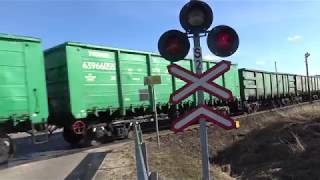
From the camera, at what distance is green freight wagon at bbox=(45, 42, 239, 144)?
16.3 meters

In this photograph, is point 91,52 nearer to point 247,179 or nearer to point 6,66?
point 6,66

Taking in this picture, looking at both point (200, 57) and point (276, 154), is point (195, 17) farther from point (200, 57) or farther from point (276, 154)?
point (276, 154)

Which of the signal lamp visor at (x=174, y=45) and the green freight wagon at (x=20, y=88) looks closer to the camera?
the signal lamp visor at (x=174, y=45)

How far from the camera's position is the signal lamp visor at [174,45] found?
6090 millimetres

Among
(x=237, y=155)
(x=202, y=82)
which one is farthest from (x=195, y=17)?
(x=237, y=155)

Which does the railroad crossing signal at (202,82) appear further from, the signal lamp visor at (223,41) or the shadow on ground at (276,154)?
the shadow on ground at (276,154)

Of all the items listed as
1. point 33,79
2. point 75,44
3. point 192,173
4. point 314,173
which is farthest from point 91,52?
point 314,173

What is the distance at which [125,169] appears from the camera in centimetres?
1111

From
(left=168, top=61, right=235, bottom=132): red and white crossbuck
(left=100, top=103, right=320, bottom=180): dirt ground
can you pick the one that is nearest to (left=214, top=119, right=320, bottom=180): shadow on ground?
(left=100, top=103, right=320, bottom=180): dirt ground

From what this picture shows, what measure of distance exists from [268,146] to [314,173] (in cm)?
533

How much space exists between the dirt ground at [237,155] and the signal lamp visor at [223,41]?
204 inches

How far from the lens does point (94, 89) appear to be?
1706 centimetres

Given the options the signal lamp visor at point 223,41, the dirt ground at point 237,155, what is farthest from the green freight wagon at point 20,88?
the signal lamp visor at point 223,41

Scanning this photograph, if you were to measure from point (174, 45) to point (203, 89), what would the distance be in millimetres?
710
